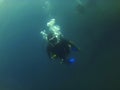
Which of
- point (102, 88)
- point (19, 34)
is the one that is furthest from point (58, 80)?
point (19, 34)

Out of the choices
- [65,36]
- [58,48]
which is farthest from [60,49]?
[65,36]

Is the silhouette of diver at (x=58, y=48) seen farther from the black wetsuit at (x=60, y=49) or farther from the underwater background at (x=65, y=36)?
the underwater background at (x=65, y=36)

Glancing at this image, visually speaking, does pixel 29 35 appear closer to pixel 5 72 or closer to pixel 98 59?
pixel 5 72

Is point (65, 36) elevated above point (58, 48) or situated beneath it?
elevated above

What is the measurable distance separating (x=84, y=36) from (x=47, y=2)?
338 centimetres

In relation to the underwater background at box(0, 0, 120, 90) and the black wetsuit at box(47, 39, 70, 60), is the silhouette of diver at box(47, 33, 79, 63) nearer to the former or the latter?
the black wetsuit at box(47, 39, 70, 60)

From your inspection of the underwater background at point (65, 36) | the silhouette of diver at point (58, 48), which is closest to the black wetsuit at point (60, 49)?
the silhouette of diver at point (58, 48)

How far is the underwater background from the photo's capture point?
520 inches

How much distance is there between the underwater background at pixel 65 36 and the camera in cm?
1320

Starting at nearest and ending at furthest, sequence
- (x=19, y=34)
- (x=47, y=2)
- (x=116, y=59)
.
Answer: (x=116, y=59)
(x=47, y=2)
(x=19, y=34)

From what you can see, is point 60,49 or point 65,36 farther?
point 65,36

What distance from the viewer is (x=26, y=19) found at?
618 inches

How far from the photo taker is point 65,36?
551 inches

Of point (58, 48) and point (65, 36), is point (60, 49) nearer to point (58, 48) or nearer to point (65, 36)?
point (58, 48)
